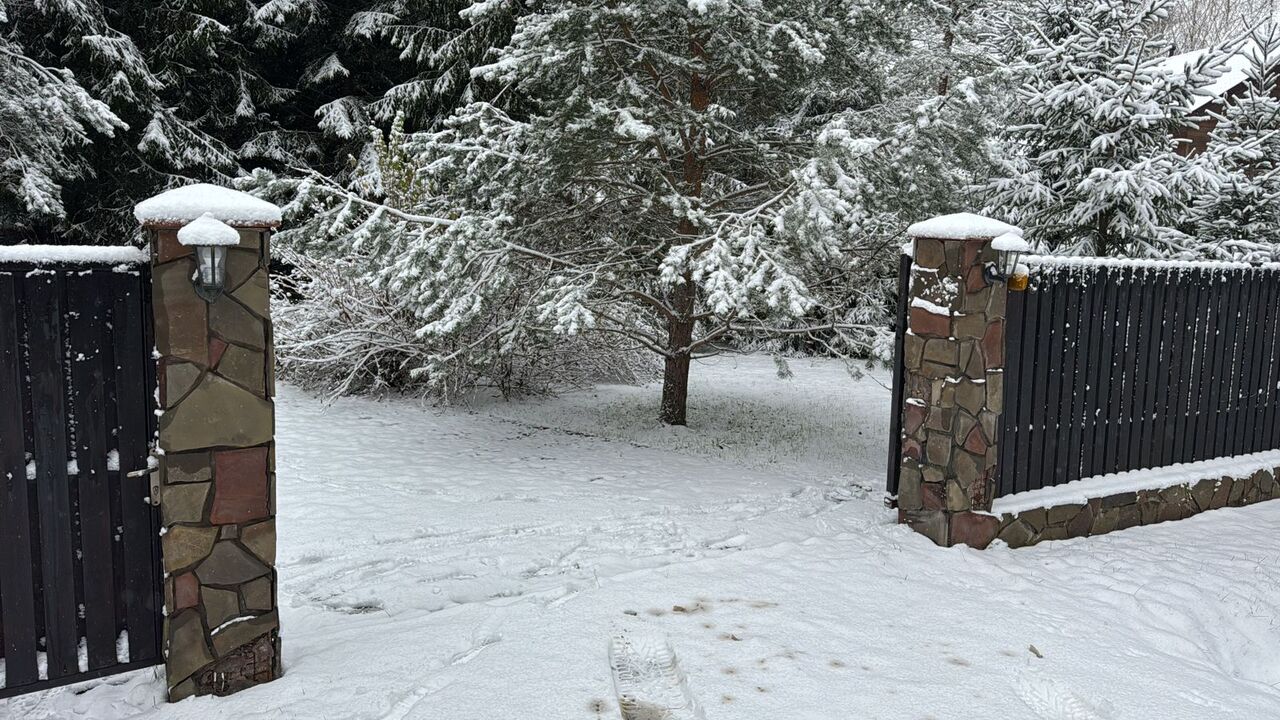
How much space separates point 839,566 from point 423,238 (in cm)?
461

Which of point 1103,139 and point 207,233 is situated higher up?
point 1103,139

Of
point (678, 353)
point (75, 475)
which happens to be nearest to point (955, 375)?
point (678, 353)

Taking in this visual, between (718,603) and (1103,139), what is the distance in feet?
23.2

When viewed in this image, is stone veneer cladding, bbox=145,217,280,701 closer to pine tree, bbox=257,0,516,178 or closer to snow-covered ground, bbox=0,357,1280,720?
snow-covered ground, bbox=0,357,1280,720

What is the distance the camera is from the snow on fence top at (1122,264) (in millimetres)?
5008

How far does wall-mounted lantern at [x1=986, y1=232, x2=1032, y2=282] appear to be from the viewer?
461 cm

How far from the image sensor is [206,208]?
2922 mm

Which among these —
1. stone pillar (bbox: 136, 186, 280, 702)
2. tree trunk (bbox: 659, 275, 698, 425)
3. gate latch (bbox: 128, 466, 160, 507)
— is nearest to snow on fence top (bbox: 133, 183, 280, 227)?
stone pillar (bbox: 136, 186, 280, 702)

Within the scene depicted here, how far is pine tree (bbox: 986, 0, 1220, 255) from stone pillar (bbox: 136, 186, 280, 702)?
7709mm

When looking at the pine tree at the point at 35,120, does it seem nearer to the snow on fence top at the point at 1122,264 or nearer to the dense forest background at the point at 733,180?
the dense forest background at the point at 733,180

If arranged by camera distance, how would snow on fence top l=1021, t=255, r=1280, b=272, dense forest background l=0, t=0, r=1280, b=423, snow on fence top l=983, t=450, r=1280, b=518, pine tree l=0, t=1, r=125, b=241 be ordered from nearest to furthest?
snow on fence top l=1021, t=255, r=1280, b=272, snow on fence top l=983, t=450, r=1280, b=518, dense forest background l=0, t=0, r=1280, b=423, pine tree l=0, t=1, r=125, b=241

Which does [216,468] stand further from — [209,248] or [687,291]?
[687,291]

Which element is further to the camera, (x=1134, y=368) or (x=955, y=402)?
(x=1134, y=368)

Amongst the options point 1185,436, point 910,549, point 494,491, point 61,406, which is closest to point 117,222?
point 494,491
